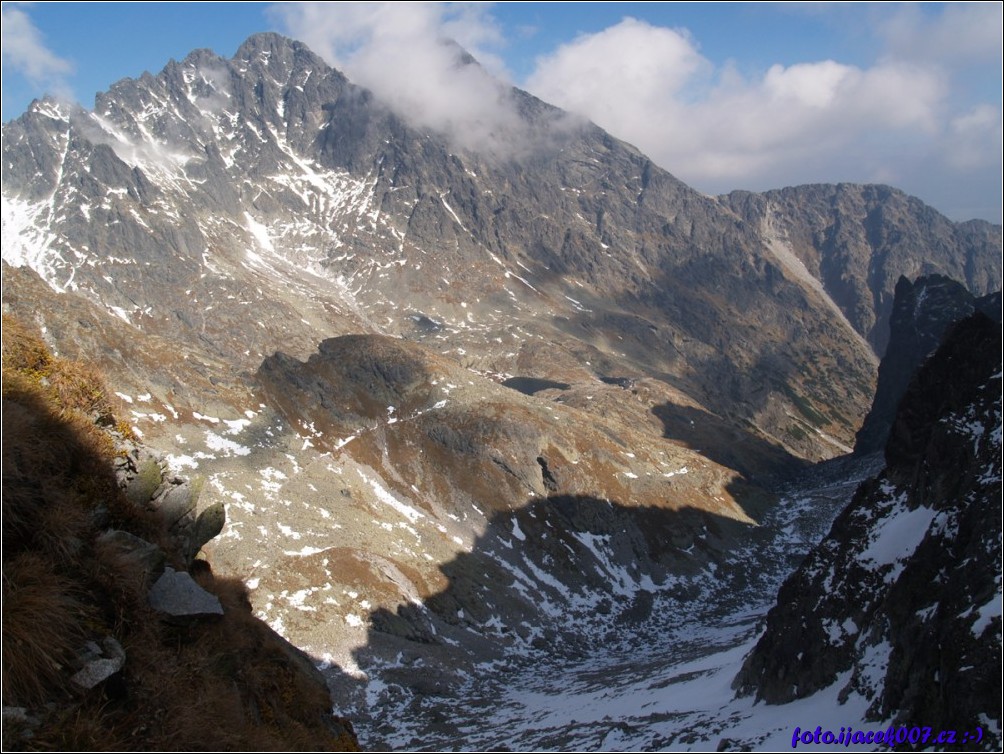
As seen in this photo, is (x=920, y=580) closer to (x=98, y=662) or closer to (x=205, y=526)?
(x=205, y=526)

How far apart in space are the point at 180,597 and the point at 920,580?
127 feet

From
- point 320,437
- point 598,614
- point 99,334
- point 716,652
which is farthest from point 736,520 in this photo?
point 99,334

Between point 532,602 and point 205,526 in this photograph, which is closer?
point 205,526

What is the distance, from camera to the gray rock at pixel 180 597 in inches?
484

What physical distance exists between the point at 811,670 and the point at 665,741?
11033mm

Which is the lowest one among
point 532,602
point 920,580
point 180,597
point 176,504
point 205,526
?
point 532,602

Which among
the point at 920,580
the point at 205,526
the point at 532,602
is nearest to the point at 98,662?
the point at 205,526

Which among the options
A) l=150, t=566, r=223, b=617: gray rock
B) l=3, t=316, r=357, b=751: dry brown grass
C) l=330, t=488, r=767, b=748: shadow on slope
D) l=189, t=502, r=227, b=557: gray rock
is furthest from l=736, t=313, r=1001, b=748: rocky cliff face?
l=330, t=488, r=767, b=748: shadow on slope

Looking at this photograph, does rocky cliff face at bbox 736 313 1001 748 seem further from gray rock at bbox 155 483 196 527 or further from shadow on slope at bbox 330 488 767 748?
shadow on slope at bbox 330 488 767 748

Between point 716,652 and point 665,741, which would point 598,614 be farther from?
point 665,741

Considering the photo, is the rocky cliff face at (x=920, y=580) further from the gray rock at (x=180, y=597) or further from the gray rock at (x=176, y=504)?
the gray rock at (x=176, y=504)

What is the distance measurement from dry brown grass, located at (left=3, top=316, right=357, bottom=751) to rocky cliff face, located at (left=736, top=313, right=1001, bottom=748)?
27.4 m

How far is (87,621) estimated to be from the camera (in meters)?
9.87

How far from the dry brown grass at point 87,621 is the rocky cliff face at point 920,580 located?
2737cm
